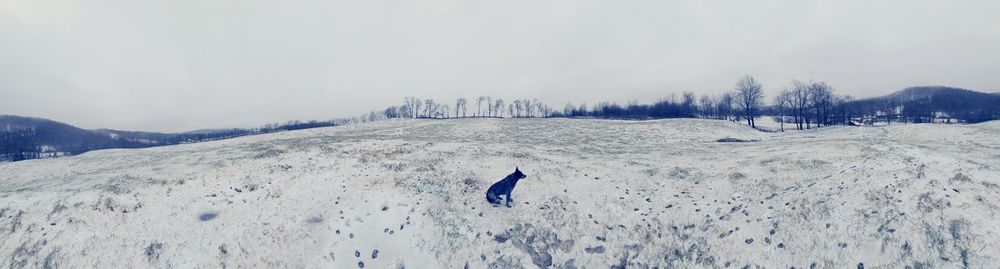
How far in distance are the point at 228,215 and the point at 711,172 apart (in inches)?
880

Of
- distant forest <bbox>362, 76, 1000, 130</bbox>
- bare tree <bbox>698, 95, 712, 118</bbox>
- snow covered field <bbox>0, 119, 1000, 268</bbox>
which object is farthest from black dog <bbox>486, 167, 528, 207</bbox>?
bare tree <bbox>698, 95, 712, 118</bbox>

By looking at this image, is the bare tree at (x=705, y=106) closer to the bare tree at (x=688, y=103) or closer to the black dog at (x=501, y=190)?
the bare tree at (x=688, y=103)

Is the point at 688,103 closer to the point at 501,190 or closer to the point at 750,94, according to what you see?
the point at 750,94

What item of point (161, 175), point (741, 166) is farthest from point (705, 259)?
point (161, 175)

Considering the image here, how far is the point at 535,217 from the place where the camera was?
1609 cm

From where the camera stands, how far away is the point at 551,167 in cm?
2278

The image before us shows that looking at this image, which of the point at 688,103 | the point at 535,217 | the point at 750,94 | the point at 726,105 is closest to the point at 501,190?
the point at 535,217

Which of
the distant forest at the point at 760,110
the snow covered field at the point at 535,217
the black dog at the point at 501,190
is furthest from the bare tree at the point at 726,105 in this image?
the black dog at the point at 501,190

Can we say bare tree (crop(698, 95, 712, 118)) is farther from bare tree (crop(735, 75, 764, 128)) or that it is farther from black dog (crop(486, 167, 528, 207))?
black dog (crop(486, 167, 528, 207))

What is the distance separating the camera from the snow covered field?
40.8ft

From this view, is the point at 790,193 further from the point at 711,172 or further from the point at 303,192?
the point at 303,192

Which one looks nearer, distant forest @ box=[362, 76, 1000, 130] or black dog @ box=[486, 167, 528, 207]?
black dog @ box=[486, 167, 528, 207]

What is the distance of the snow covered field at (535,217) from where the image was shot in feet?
40.8

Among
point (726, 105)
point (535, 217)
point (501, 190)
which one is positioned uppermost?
point (726, 105)
